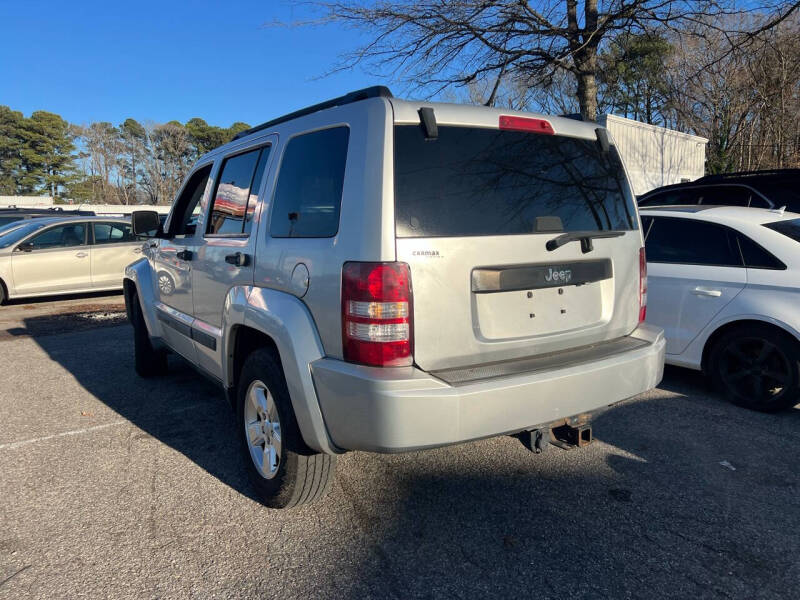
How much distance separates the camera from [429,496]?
3.16 m

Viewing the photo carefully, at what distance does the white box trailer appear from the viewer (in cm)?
1446

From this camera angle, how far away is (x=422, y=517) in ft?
9.68

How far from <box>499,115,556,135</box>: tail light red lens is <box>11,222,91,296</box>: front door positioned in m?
10.4

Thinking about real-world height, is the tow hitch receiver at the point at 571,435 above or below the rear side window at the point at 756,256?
below

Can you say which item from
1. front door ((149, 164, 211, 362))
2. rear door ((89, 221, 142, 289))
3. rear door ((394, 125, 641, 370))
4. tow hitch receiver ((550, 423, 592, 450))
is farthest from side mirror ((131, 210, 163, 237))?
rear door ((89, 221, 142, 289))

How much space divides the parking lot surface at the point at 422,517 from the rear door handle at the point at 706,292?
Answer: 2.91 feet

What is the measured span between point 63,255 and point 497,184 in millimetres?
10457

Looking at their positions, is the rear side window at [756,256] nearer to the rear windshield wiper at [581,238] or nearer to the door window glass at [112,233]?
the rear windshield wiper at [581,238]

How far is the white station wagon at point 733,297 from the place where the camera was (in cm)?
421

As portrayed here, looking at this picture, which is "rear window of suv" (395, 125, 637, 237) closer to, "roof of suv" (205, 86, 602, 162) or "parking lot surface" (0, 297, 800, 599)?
"roof of suv" (205, 86, 602, 162)

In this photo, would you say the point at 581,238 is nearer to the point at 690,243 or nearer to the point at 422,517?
the point at 422,517

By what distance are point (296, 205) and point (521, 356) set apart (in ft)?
4.37

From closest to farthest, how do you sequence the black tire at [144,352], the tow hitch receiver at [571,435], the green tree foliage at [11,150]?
the tow hitch receiver at [571,435], the black tire at [144,352], the green tree foliage at [11,150]

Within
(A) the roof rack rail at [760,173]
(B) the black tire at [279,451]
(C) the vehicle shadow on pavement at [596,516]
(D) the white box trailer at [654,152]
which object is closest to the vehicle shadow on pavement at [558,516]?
(C) the vehicle shadow on pavement at [596,516]
